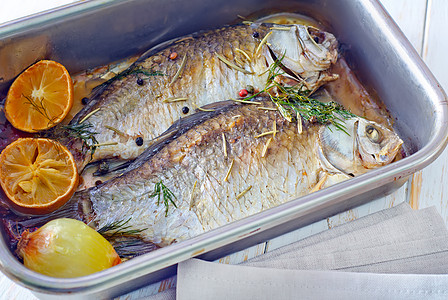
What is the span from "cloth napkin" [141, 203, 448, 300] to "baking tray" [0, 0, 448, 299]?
0.28 ft

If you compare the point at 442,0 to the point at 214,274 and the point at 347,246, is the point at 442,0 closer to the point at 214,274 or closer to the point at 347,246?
the point at 347,246

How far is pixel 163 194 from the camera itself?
196cm

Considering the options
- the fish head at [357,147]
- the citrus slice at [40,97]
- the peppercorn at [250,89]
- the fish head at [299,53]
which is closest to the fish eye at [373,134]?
the fish head at [357,147]

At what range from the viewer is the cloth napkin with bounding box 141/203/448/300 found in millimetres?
1811

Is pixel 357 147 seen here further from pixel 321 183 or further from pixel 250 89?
pixel 250 89

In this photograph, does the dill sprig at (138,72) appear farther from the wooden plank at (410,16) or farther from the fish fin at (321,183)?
the wooden plank at (410,16)

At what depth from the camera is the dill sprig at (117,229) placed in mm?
1943

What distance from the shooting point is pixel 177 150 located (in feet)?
6.61

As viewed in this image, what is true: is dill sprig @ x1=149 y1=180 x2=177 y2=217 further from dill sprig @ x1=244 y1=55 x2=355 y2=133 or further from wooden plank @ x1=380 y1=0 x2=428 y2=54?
wooden plank @ x1=380 y1=0 x2=428 y2=54

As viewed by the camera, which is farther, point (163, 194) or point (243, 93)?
point (243, 93)

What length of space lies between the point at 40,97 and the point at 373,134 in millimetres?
1320

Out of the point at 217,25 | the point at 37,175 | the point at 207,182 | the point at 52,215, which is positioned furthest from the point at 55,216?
the point at 217,25

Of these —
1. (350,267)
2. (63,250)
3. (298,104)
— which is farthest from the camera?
(298,104)

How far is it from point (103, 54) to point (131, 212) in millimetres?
796
